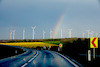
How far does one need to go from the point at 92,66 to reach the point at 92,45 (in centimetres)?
237

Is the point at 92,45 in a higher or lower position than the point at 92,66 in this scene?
higher

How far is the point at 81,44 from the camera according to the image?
5641 centimetres

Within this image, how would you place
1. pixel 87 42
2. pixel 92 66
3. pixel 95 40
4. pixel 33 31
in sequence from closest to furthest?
pixel 92 66
pixel 95 40
pixel 87 42
pixel 33 31

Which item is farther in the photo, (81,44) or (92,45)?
(81,44)

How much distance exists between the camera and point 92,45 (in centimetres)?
1627

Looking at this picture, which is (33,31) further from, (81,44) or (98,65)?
(98,65)

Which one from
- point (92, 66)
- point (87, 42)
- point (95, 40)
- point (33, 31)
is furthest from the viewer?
point (33, 31)

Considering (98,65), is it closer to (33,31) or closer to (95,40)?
(95,40)

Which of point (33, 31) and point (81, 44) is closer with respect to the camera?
point (81, 44)

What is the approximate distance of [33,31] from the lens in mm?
90062

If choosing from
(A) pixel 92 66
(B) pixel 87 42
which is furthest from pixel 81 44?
(A) pixel 92 66

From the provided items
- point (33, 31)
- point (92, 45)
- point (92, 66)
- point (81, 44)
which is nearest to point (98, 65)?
point (92, 66)

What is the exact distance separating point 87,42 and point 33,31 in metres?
37.7

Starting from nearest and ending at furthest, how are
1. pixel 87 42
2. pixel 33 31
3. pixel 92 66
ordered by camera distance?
1. pixel 92 66
2. pixel 87 42
3. pixel 33 31
